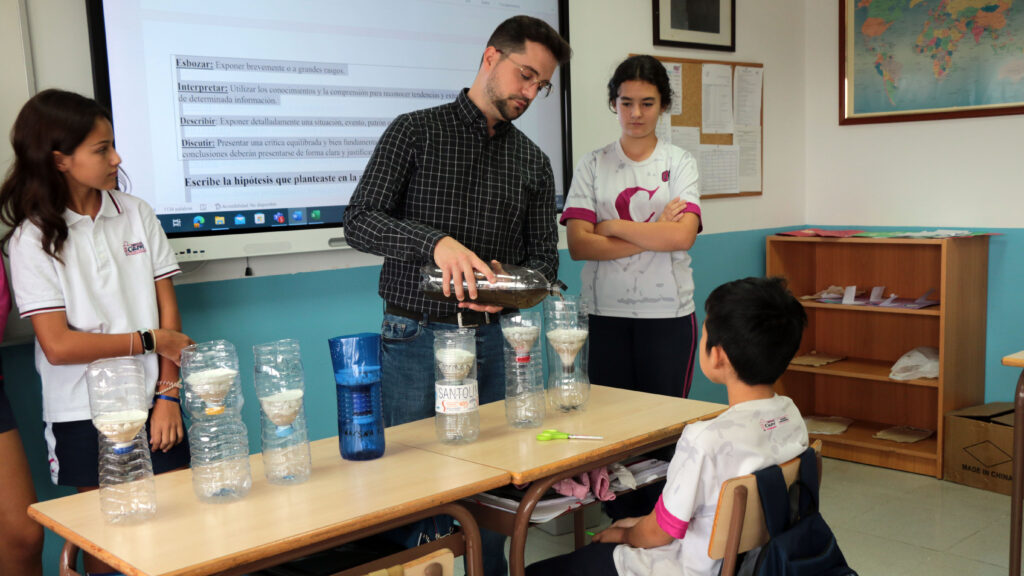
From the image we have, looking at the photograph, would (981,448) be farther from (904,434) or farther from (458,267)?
(458,267)

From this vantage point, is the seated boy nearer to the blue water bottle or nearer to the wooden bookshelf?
the blue water bottle

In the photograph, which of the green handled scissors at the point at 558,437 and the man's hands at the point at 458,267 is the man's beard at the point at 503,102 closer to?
the man's hands at the point at 458,267

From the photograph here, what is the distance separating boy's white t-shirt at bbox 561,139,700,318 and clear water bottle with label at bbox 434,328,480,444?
114 centimetres

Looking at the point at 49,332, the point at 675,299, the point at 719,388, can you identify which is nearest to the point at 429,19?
the point at 675,299

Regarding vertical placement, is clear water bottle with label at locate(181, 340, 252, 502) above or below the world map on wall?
below

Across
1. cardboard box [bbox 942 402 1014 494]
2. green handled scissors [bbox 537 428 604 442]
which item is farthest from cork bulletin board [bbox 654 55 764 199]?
green handled scissors [bbox 537 428 604 442]

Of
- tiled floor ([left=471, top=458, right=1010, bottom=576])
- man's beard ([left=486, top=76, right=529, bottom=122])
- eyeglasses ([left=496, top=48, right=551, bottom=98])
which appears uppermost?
eyeglasses ([left=496, top=48, right=551, bottom=98])

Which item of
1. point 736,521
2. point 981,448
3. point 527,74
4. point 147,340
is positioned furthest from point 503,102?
point 981,448

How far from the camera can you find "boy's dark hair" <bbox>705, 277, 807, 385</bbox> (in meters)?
1.79

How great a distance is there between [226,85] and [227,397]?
1358mm

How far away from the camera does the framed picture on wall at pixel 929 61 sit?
3967 millimetres

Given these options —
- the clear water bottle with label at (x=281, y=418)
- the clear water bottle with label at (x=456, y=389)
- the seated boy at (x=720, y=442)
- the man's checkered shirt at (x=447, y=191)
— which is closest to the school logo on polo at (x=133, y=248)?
the man's checkered shirt at (x=447, y=191)

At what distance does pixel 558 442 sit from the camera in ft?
6.24

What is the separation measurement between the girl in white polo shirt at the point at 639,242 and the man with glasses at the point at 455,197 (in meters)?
0.59
